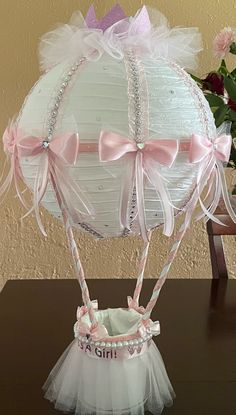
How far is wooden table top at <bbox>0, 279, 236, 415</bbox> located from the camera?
751 mm

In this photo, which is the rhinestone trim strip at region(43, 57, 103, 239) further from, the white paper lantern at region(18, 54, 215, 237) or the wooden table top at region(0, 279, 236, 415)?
the wooden table top at region(0, 279, 236, 415)

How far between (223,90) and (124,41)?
52 centimetres

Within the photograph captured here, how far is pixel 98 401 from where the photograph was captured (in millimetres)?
723

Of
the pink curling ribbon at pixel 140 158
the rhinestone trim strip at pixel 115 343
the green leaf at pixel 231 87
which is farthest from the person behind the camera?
the green leaf at pixel 231 87

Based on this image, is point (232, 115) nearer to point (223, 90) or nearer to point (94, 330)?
point (223, 90)

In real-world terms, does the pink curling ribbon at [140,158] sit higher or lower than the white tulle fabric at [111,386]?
higher

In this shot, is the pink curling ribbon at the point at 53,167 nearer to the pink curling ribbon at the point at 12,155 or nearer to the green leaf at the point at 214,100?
the pink curling ribbon at the point at 12,155

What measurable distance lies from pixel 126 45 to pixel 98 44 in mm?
36

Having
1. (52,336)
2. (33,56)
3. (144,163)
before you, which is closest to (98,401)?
(52,336)

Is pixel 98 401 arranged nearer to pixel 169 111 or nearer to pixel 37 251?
pixel 169 111

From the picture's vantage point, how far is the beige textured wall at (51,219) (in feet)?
4.70

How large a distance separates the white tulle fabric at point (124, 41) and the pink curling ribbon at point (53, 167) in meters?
0.12

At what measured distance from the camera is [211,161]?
66 centimetres

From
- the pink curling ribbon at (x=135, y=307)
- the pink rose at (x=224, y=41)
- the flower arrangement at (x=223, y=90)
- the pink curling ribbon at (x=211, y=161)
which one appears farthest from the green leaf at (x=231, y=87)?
the pink curling ribbon at (x=135, y=307)
